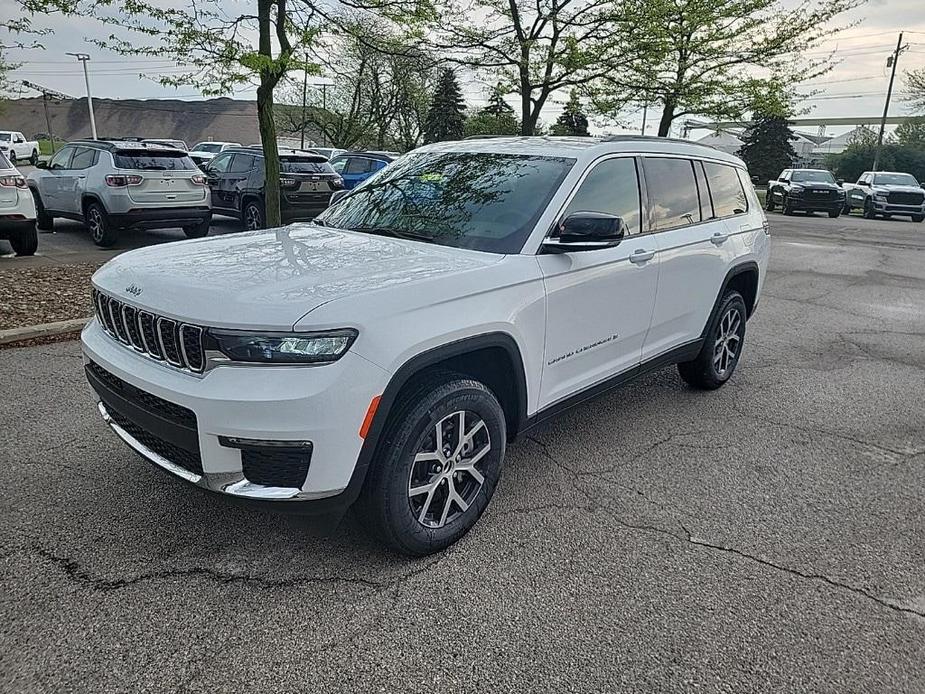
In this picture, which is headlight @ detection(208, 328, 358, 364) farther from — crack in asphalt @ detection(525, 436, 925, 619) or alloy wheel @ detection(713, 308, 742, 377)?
alloy wheel @ detection(713, 308, 742, 377)

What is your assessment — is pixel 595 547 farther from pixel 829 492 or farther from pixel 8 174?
pixel 8 174

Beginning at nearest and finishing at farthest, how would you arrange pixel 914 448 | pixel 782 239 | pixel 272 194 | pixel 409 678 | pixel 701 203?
pixel 409 678, pixel 914 448, pixel 701 203, pixel 272 194, pixel 782 239

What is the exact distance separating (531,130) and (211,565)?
16.8 m

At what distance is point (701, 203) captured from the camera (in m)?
4.74

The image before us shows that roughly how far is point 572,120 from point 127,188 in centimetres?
1972

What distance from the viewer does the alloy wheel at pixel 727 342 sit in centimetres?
514

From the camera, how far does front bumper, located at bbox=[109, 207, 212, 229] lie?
10484 millimetres

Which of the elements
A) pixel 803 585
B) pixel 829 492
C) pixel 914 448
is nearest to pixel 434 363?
pixel 803 585

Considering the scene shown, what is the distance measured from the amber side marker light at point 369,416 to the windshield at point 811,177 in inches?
1027

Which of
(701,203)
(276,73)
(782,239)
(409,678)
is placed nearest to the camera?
(409,678)

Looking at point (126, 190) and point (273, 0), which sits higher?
point (273, 0)

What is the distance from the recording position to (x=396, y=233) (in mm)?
3615

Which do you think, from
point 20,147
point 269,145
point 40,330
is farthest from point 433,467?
point 20,147

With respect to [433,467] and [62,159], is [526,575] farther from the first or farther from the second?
[62,159]
